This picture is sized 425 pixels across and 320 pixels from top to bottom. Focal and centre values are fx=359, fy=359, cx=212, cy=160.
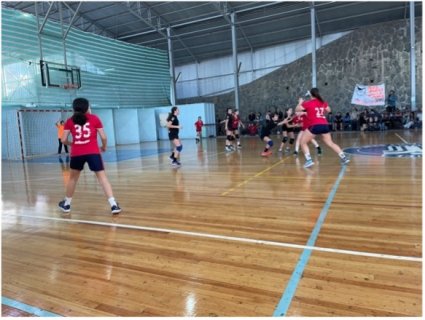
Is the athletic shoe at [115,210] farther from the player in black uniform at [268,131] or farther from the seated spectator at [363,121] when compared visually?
the seated spectator at [363,121]

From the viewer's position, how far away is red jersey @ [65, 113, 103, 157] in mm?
4789

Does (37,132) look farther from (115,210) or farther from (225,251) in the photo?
(225,251)

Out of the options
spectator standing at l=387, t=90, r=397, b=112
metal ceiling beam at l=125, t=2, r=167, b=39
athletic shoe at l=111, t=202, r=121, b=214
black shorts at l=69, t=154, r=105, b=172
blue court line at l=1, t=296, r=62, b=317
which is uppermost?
metal ceiling beam at l=125, t=2, r=167, b=39

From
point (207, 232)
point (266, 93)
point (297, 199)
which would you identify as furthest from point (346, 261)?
point (266, 93)

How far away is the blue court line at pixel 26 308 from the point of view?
2332 millimetres

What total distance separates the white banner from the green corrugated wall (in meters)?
13.7

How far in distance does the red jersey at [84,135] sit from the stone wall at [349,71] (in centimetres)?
2233

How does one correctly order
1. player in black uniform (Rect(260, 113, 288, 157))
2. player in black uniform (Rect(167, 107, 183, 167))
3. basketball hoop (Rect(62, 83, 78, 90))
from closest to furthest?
player in black uniform (Rect(167, 107, 183, 167)) → player in black uniform (Rect(260, 113, 288, 157)) → basketball hoop (Rect(62, 83, 78, 90))

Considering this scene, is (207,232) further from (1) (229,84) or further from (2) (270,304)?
(1) (229,84)

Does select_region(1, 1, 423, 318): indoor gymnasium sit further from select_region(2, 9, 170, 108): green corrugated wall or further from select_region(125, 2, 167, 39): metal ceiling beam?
select_region(125, 2, 167, 39): metal ceiling beam

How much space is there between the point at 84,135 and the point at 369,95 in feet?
74.0

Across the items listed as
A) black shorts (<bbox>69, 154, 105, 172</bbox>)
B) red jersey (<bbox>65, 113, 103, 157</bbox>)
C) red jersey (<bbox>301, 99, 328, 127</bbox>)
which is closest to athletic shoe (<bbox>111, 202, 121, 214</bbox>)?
black shorts (<bbox>69, 154, 105, 172</bbox>)

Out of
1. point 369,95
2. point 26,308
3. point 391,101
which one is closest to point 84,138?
point 26,308

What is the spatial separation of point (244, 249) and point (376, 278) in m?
1.14
